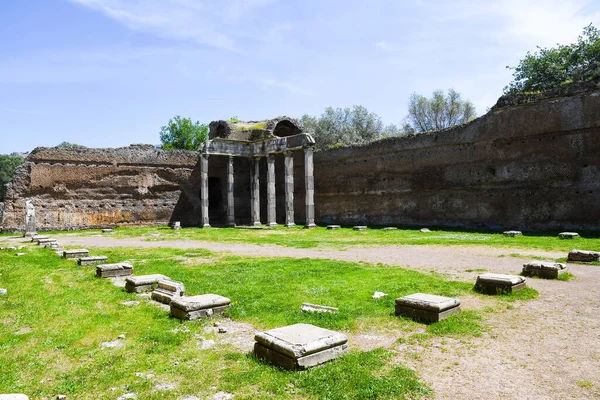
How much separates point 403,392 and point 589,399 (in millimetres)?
1401

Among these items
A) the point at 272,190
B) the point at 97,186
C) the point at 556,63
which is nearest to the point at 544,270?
the point at 272,190

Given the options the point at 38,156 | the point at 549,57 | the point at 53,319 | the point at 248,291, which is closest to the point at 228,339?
the point at 248,291

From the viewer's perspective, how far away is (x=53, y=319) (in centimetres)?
581

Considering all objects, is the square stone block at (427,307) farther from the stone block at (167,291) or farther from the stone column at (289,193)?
the stone column at (289,193)

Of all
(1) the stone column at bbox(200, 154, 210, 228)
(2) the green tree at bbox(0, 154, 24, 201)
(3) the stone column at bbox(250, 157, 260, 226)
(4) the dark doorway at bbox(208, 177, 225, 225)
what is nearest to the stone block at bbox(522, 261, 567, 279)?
(3) the stone column at bbox(250, 157, 260, 226)

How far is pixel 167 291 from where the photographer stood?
689cm

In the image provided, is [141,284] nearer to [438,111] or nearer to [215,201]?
[215,201]

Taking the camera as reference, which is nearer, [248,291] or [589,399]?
[589,399]

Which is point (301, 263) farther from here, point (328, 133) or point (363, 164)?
point (328, 133)

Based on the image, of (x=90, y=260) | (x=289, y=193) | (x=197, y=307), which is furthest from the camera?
(x=289, y=193)

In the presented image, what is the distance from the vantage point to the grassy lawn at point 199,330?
11.9 ft

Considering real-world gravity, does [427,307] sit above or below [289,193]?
below

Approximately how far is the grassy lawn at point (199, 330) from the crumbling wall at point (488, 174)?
13.2 m

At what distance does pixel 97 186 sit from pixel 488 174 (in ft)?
74.3
